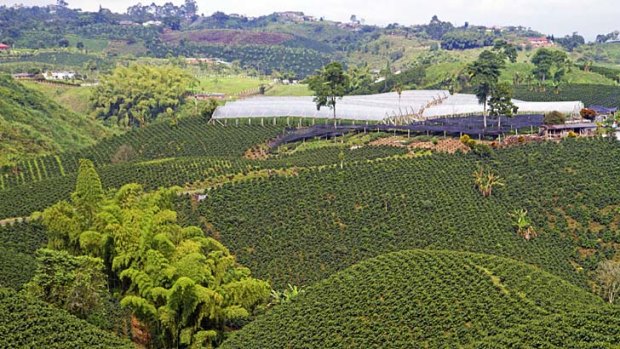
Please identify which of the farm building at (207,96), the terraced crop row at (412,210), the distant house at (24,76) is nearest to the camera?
the terraced crop row at (412,210)

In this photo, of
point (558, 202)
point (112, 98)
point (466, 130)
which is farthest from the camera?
point (112, 98)

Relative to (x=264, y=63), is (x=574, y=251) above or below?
below

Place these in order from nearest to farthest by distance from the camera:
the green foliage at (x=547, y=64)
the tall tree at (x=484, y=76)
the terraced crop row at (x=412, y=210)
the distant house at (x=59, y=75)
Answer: the terraced crop row at (x=412, y=210)
the tall tree at (x=484, y=76)
the green foliage at (x=547, y=64)
the distant house at (x=59, y=75)

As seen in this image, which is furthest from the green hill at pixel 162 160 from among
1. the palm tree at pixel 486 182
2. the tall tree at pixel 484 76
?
the tall tree at pixel 484 76

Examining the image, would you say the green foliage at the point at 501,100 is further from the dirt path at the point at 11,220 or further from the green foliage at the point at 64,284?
the green foliage at the point at 64,284

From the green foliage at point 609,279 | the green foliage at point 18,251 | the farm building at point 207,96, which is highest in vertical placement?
the farm building at point 207,96

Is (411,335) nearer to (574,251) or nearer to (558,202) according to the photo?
(574,251)

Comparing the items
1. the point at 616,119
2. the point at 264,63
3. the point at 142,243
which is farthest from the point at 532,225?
the point at 264,63
